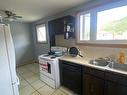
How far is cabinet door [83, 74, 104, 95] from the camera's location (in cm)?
162

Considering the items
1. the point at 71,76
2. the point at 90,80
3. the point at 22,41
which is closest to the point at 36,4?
the point at 71,76

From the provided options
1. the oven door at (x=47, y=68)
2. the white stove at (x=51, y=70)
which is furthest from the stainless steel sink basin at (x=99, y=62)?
the oven door at (x=47, y=68)

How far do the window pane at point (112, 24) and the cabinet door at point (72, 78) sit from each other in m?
1.04

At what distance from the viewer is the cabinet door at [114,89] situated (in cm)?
136

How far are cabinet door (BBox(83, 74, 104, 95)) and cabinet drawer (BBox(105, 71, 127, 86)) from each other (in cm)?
17

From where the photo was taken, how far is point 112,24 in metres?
1.95

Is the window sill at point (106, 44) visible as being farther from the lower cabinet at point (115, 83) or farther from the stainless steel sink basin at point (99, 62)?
the lower cabinet at point (115, 83)

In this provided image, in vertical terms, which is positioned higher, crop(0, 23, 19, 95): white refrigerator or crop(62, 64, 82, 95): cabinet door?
crop(0, 23, 19, 95): white refrigerator

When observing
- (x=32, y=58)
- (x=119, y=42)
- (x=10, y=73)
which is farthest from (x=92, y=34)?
(x=32, y=58)

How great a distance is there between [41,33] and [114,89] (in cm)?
366

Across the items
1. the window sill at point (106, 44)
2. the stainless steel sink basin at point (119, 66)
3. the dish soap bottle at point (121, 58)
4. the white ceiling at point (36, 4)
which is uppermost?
the white ceiling at point (36, 4)

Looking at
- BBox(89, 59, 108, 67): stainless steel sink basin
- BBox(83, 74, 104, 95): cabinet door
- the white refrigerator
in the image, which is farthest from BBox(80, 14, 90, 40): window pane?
the white refrigerator

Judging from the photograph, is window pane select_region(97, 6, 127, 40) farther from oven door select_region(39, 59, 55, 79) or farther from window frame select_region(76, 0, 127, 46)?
oven door select_region(39, 59, 55, 79)

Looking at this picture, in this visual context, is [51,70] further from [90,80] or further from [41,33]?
[41,33]
